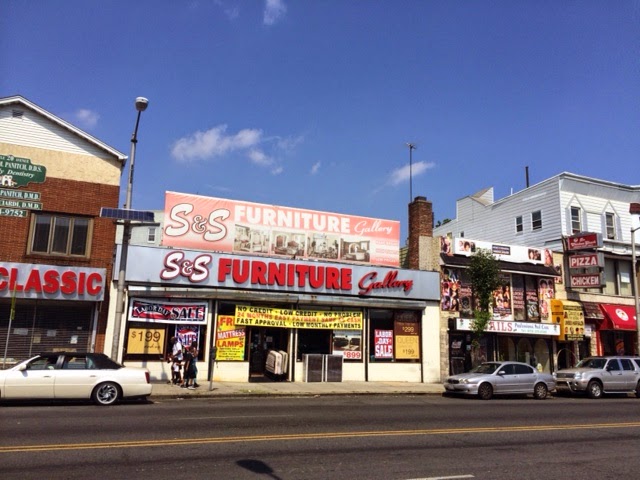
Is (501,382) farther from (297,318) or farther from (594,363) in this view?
(297,318)

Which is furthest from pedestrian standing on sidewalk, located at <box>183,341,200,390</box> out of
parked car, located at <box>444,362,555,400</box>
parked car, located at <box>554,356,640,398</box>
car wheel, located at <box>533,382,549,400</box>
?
parked car, located at <box>554,356,640,398</box>

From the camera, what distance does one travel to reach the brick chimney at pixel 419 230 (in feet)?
88.5

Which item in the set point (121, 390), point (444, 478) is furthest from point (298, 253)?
point (444, 478)

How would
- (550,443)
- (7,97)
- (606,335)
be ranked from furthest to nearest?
(606,335) → (7,97) → (550,443)

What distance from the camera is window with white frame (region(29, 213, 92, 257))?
20797mm

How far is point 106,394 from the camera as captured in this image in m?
14.9

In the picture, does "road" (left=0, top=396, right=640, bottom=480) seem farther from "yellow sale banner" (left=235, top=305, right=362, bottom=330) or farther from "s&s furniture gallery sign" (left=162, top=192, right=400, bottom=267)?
"s&s furniture gallery sign" (left=162, top=192, right=400, bottom=267)

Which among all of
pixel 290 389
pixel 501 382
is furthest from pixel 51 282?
pixel 501 382

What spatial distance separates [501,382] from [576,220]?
15559 mm

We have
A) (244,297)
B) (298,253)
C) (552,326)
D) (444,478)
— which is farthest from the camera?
(552,326)

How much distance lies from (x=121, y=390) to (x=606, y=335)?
27143 mm

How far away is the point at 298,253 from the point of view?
24891 mm

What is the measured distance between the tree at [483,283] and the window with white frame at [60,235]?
17434 mm

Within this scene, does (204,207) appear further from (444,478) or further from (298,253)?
(444,478)
